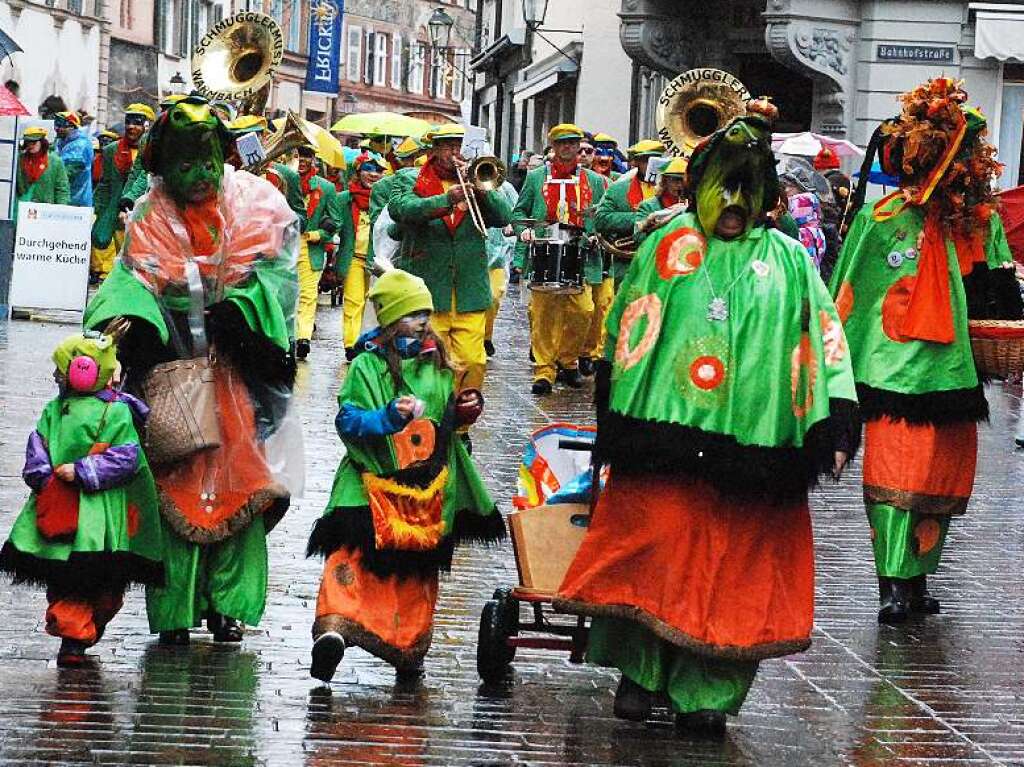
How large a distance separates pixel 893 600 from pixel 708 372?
99.0 inches

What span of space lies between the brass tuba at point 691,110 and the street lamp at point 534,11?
22746mm

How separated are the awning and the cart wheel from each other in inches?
732

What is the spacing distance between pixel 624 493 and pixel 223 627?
1646 millimetres

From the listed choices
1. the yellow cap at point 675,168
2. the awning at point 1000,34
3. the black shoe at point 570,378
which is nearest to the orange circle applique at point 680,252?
the yellow cap at point 675,168

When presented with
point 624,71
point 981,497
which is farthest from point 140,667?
point 624,71

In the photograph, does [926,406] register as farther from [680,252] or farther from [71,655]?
[71,655]

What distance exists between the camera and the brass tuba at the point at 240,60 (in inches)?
799

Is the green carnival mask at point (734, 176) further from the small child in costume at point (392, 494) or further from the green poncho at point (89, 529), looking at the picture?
the green poncho at point (89, 529)

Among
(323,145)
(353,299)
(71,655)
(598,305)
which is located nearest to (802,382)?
(71,655)

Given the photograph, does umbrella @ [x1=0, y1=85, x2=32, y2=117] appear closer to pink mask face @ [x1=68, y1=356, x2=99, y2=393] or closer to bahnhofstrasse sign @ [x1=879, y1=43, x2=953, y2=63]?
bahnhofstrasse sign @ [x1=879, y1=43, x2=953, y2=63]

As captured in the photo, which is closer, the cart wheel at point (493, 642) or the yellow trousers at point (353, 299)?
the cart wheel at point (493, 642)

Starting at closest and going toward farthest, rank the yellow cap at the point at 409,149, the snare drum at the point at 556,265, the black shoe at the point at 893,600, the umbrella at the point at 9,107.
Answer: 1. the black shoe at the point at 893,600
2. the snare drum at the point at 556,265
3. the yellow cap at the point at 409,149
4. the umbrella at the point at 9,107

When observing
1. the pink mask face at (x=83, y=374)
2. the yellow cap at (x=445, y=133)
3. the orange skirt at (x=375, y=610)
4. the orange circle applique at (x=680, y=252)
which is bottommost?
the orange skirt at (x=375, y=610)

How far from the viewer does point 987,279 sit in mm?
9156
